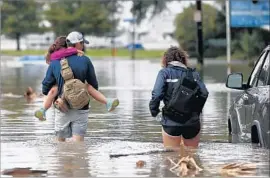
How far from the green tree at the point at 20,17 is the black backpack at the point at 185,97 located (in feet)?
279

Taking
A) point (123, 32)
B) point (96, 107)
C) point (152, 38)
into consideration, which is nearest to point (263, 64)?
point (96, 107)

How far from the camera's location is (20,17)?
9538 centimetres

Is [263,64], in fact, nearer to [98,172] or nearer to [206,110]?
[98,172]

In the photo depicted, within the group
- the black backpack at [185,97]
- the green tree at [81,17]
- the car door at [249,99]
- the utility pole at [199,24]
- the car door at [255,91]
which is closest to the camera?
the black backpack at [185,97]

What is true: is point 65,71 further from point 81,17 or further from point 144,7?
point 81,17

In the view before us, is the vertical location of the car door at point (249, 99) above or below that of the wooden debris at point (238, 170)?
above

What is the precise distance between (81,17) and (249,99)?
81.6 meters

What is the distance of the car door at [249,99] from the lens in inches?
403

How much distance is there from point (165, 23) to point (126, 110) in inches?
3198

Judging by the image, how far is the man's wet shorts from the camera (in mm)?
10578

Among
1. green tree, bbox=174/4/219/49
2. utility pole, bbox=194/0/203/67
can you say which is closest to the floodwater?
utility pole, bbox=194/0/203/67

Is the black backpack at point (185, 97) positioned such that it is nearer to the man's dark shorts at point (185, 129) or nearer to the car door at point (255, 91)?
the man's dark shorts at point (185, 129)

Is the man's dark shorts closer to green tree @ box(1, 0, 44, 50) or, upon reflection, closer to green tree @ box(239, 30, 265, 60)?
green tree @ box(239, 30, 265, 60)

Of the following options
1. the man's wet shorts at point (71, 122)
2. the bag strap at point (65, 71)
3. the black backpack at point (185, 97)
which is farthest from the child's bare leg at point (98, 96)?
the black backpack at point (185, 97)
